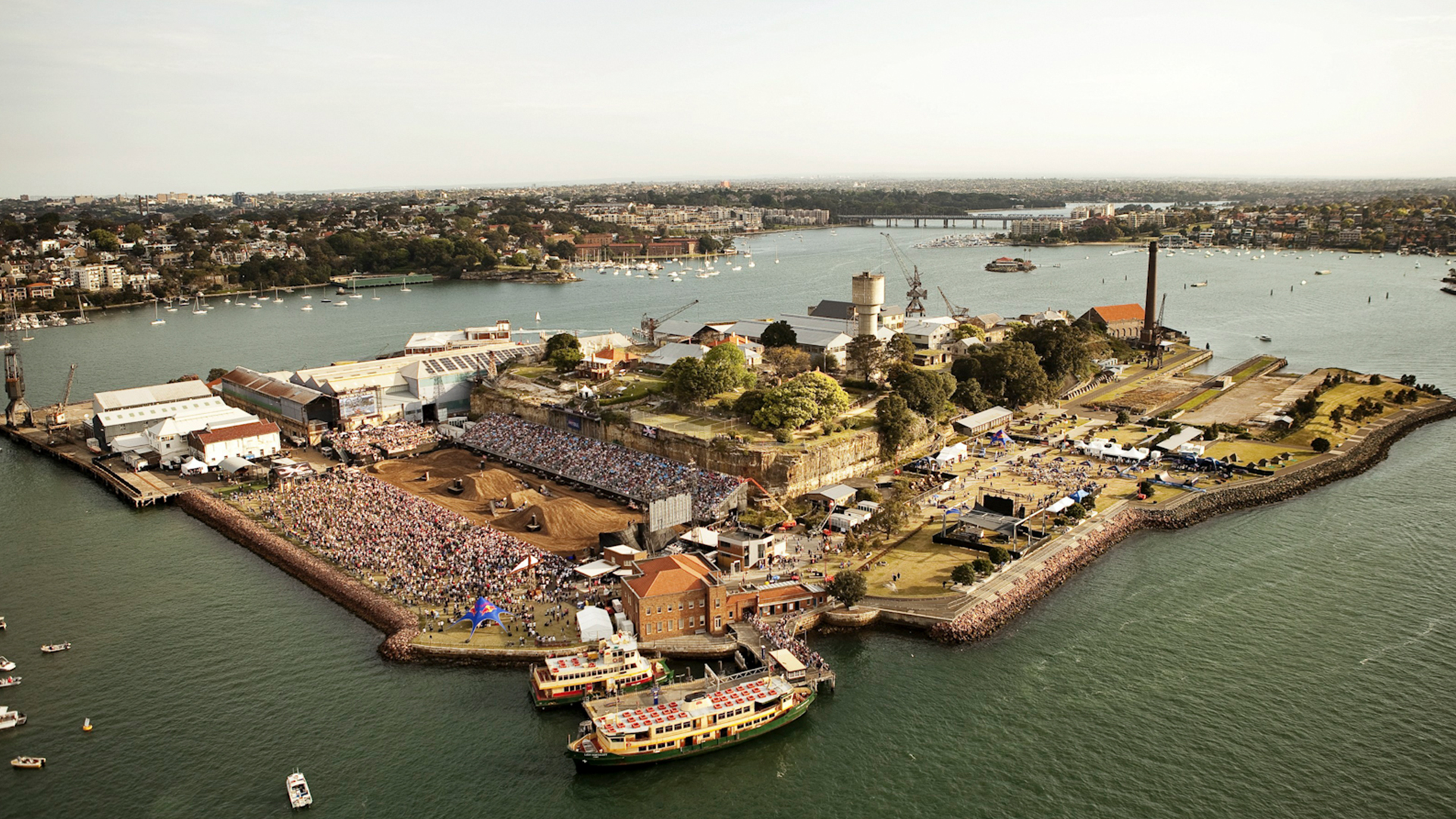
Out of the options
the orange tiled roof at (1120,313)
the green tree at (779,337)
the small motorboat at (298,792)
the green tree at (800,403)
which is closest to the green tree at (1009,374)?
the green tree at (779,337)

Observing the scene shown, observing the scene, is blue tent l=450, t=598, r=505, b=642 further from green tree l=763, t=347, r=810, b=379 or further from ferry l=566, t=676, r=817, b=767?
green tree l=763, t=347, r=810, b=379

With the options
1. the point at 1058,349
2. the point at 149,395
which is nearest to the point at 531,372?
the point at 149,395

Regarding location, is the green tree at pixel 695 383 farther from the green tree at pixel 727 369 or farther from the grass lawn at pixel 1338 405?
the grass lawn at pixel 1338 405

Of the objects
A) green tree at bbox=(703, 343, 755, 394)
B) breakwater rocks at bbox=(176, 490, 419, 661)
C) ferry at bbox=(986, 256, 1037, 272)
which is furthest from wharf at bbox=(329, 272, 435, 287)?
green tree at bbox=(703, 343, 755, 394)

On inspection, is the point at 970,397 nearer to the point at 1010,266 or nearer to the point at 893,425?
the point at 893,425

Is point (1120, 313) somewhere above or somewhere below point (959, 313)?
above

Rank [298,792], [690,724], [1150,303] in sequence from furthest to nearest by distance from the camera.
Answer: [1150,303] < [690,724] < [298,792]
